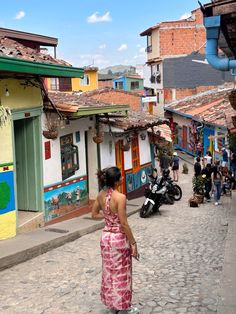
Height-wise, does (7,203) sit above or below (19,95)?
below

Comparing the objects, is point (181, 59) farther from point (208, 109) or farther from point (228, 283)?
point (228, 283)

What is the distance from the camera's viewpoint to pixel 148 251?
8.05 metres

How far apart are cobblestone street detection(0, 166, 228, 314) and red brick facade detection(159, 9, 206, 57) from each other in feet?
116

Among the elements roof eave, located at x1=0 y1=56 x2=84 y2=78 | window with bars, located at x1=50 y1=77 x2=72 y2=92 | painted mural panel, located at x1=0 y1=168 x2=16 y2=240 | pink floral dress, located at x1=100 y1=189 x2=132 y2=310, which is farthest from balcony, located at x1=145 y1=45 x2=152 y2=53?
pink floral dress, located at x1=100 y1=189 x2=132 y2=310

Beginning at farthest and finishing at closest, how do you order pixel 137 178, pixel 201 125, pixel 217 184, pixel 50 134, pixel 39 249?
pixel 201 125
pixel 137 178
pixel 217 184
pixel 50 134
pixel 39 249

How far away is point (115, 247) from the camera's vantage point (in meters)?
4.60

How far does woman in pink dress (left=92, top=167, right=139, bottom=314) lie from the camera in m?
4.58

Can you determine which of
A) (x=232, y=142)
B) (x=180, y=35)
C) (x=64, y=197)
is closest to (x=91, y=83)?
(x=180, y=35)

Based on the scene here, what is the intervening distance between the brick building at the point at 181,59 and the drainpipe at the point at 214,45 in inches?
1472

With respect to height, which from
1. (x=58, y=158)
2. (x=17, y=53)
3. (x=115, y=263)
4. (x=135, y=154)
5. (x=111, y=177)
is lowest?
(x=135, y=154)

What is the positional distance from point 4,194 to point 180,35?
38.2 metres

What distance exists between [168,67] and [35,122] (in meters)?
34.9

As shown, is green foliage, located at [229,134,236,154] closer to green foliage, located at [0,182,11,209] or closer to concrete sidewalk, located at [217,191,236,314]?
concrete sidewalk, located at [217,191,236,314]

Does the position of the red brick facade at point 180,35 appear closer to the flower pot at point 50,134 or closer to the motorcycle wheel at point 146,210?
the motorcycle wheel at point 146,210
